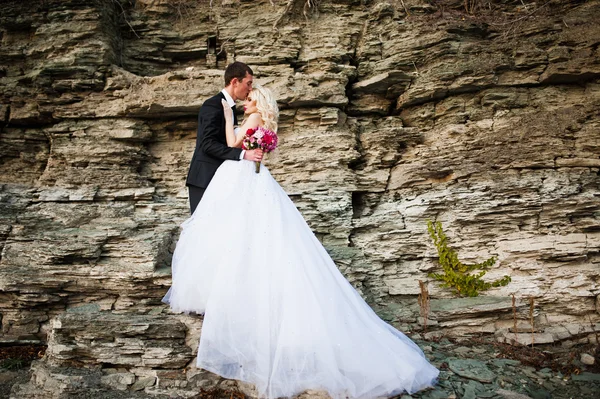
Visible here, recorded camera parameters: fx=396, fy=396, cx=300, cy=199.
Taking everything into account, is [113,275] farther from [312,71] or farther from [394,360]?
[312,71]

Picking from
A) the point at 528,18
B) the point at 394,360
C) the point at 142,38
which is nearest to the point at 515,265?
the point at 394,360

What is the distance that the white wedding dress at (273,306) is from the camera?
13.1ft

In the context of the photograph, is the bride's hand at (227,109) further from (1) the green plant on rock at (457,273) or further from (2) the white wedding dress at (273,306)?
(1) the green plant on rock at (457,273)

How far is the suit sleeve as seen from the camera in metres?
5.28

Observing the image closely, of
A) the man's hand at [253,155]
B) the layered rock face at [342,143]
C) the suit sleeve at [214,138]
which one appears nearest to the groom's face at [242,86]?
the suit sleeve at [214,138]

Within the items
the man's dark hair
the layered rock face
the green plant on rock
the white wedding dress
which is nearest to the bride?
the white wedding dress

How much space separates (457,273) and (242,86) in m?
4.85

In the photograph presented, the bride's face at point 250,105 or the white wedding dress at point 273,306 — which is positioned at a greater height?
the bride's face at point 250,105

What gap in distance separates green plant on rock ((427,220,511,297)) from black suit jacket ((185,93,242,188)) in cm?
404

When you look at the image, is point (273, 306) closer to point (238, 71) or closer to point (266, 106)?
point (266, 106)

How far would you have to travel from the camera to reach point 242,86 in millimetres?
5492

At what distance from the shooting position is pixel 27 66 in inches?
332

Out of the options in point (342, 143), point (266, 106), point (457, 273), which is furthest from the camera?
point (342, 143)

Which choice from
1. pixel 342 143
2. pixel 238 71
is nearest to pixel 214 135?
pixel 238 71
